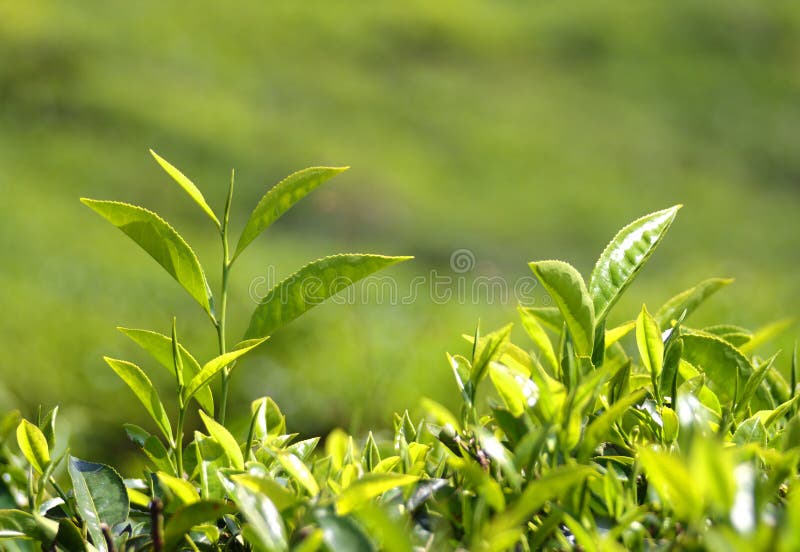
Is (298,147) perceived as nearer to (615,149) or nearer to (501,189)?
(501,189)

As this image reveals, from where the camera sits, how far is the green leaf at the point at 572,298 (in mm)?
639

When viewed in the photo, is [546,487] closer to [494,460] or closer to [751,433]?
[494,460]

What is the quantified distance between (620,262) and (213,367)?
343mm

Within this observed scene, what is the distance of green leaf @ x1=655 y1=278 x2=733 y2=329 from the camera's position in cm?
77

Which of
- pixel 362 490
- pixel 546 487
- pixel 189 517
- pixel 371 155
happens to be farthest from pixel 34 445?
pixel 371 155

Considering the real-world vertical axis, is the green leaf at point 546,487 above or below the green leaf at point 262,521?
above

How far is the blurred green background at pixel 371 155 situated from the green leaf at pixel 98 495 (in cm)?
219

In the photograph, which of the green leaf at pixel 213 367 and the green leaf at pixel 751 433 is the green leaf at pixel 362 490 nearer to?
the green leaf at pixel 213 367

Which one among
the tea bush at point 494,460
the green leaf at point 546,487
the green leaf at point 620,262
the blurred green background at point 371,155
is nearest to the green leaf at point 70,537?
the tea bush at point 494,460

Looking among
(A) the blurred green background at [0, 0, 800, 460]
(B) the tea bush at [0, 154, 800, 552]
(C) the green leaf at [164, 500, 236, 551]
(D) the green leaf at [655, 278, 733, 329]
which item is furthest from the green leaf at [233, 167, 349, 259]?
(A) the blurred green background at [0, 0, 800, 460]

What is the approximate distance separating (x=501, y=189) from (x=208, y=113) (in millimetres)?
2431

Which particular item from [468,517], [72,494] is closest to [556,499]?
[468,517]

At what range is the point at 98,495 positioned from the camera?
675 millimetres

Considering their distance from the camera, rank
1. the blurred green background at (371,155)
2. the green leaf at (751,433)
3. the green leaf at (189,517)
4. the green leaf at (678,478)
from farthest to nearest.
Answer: the blurred green background at (371,155)
the green leaf at (751,433)
the green leaf at (189,517)
the green leaf at (678,478)
